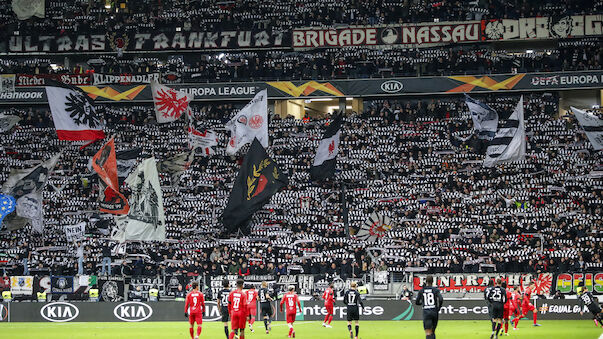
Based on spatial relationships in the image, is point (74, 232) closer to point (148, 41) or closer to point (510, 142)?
point (148, 41)

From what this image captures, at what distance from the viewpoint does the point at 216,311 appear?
34938 millimetres

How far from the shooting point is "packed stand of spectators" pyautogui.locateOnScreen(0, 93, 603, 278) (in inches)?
1583

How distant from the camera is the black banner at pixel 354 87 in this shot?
171ft

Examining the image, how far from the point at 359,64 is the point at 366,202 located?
13289 millimetres

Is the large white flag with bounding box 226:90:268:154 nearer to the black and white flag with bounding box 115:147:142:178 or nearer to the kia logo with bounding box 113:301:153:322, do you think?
the black and white flag with bounding box 115:147:142:178

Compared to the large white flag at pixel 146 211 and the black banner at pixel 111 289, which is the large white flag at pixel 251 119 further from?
the black banner at pixel 111 289

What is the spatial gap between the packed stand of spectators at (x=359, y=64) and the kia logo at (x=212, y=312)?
925 inches

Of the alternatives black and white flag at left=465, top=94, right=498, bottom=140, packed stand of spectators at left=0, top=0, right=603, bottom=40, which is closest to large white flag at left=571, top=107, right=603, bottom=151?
black and white flag at left=465, top=94, right=498, bottom=140

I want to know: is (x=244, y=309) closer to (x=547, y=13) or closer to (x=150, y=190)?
(x=150, y=190)

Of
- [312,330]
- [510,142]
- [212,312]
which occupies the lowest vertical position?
[312,330]

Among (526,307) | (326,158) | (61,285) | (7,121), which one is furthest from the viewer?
(7,121)

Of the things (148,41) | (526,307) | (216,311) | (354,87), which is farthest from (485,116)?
(148,41)

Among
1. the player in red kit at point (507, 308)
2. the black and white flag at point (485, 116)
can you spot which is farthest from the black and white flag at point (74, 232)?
the player in red kit at point (507, 308)

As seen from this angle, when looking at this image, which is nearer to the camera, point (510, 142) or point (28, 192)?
point (510, 142)
